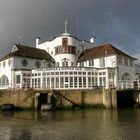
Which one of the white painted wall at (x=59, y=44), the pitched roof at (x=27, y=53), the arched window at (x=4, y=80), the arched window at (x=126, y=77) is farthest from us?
the white painted wall at (x=59, y=44)

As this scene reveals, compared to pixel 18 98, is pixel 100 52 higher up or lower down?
higher up

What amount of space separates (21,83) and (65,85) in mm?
7692

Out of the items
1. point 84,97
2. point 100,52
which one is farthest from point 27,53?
point 84,97

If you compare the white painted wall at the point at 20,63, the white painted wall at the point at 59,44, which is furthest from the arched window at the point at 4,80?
the white painted wall at the point at 59,44

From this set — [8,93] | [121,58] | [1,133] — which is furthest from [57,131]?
[121,58]

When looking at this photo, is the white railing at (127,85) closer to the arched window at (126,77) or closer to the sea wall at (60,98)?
the arched window at (126,77)

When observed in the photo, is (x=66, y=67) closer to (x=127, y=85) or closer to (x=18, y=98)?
(x=18, y=98)

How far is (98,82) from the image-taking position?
48.8m

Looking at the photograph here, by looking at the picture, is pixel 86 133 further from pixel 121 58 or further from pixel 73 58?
pixel 73 58

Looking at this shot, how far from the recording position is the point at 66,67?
4747cm

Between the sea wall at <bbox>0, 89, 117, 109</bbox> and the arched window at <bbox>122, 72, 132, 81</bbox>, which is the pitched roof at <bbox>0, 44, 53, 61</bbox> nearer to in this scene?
the sea wall at <bbox>0, 89, 117, 109</bbox>

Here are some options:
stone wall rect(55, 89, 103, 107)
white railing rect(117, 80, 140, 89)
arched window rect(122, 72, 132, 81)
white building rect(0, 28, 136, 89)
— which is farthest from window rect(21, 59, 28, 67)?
arched window rect(122, 72, 132, 81)

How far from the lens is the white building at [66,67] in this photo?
47469 mm

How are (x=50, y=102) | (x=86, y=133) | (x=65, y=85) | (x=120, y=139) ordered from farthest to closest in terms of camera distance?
(x=65, y=85) → (x=50, y=102) → (x=86, y=133) → (x=120, y=139)
